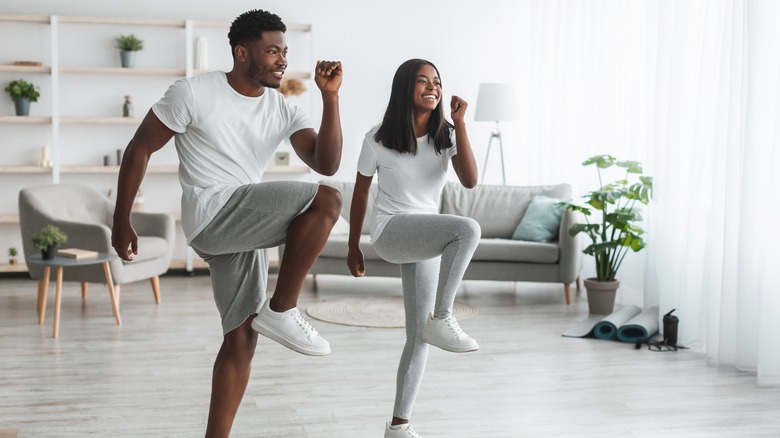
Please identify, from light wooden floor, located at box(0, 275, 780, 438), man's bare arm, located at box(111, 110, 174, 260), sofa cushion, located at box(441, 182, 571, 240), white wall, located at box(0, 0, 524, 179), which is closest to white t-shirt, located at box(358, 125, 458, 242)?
man's bare arm, located at box(111, 110, 174, 260)

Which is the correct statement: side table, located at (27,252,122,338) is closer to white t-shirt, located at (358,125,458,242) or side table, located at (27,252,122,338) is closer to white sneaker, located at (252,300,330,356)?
white t-shirt, located at (358,125,458,242)

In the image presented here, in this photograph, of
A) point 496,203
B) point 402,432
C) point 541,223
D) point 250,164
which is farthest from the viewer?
point 496,203

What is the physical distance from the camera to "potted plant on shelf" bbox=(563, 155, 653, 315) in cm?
575

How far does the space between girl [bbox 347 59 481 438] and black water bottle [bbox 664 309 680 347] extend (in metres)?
2.44

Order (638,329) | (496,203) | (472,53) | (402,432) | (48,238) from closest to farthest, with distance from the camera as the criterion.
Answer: (402,432) < (638,329) < (48,238) < (496,203) < (472,53)

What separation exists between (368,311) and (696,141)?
2.39 metres

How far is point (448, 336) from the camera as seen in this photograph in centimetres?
295

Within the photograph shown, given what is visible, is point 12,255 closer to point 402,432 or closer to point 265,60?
point 402,432

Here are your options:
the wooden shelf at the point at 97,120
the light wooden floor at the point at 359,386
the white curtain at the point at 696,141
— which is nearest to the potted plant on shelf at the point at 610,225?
the white curtain at the point at 696,141

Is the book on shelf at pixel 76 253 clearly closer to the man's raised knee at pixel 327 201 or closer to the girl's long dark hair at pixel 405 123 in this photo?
the girl's long dark hair at pixel 405 123

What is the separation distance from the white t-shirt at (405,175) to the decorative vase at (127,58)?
16.3 ft

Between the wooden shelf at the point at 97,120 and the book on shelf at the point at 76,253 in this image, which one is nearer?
the book on shelf at the point at 76,253

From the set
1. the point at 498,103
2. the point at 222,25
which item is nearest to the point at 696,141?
the point at 498,103

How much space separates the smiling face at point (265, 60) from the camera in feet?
8.70
